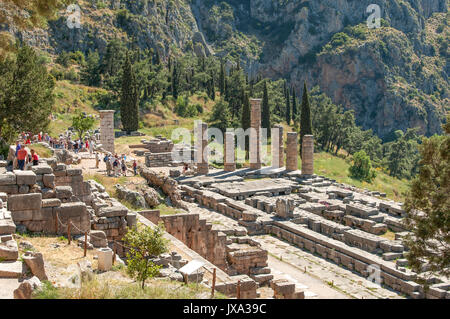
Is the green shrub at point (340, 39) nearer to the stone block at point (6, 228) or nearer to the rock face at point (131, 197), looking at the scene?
the rock face at point (131, 197)

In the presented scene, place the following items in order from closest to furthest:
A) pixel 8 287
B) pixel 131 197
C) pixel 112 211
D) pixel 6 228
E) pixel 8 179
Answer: pixel 8 287
pixel 6 228
pixel 8 179
pixel 112 211
pixel 131 197

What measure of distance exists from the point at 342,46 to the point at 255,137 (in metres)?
95.6

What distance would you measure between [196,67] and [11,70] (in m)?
58.0

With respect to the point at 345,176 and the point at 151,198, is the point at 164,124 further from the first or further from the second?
the point at 151,198

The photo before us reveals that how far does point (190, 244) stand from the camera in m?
22.9

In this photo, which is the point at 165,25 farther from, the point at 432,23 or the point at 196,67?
the point at 432,23

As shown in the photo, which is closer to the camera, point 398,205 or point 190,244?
point 190,244

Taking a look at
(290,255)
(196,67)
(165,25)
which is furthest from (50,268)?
(165,25)

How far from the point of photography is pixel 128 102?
2048 inches

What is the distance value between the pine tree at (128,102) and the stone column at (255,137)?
14540 millimetres

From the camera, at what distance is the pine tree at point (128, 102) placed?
51.9m

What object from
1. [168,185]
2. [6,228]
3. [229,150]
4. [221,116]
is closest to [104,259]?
[6,228]

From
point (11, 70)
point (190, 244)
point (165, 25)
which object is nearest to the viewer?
point (190, 244)

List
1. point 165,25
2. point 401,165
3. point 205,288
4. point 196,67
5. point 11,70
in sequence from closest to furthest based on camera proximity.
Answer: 1. point 205,288
2. point 11,70
3. point 401,165
4. point 196,67
5. point 165,25
